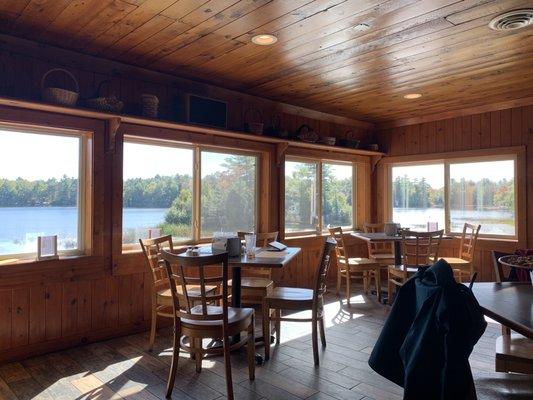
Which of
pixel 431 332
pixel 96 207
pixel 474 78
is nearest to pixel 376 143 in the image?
pixel 474 78

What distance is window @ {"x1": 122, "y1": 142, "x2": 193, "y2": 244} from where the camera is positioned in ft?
12.3

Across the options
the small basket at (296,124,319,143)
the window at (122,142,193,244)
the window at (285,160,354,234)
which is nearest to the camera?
the window at (122,142,193,244)

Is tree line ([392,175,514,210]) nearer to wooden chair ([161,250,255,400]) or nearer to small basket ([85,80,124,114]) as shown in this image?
wooden chair ([161,250,255,400])

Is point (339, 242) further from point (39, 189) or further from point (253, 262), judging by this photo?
point (39, 189)

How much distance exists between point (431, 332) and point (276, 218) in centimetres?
364

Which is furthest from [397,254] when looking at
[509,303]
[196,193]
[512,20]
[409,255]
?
[509,303]

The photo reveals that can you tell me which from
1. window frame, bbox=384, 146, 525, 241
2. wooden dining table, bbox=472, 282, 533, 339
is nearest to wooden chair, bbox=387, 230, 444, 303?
window frame, bbox=384, 146, 525, 241

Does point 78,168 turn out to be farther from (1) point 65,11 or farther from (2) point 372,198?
(2) point 372,198

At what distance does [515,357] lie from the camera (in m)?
1.89

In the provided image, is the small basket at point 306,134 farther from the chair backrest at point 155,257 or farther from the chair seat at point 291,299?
the chair seat at point 291,299

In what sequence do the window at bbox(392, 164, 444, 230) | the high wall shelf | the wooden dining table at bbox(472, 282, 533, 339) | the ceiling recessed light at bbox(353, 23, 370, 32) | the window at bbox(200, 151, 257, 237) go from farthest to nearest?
1. the window at bbox(392, 164, 444, 230)
2. the window at bbox(200, 151, 257, 237)
3. the high wall shelf
4. the ceiling recessed light at bbox(353, 23, 370, 32)
5. the wooden dining table at bbox(472, 282, 533, 339)

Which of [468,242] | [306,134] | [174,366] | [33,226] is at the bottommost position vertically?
[174,366]

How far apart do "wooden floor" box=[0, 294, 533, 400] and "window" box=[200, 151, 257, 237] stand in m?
1.33

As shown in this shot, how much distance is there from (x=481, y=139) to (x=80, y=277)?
486cm
